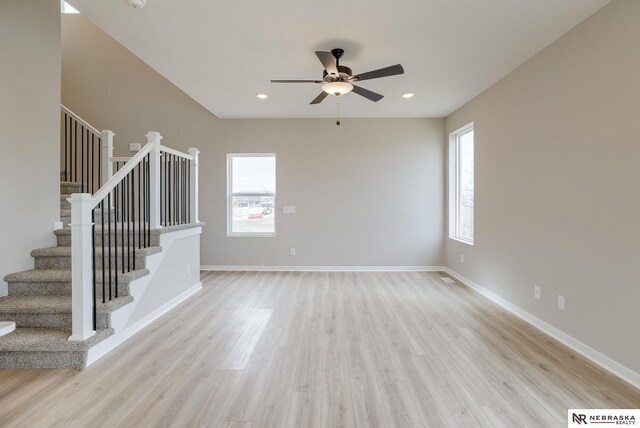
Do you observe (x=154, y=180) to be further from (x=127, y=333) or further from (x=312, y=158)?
(x=312, y=158)

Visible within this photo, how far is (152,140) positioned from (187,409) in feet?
8.82

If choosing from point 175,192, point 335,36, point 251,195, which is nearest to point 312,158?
point 251,195

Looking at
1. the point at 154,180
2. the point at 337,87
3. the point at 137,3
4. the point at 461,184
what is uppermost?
the point at 137,3

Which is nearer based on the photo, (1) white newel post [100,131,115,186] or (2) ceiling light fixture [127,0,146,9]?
(2) ceiling light fixture [127,0,146,9]

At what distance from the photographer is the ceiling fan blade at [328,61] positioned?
2.57m

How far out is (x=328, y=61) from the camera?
2.70 m

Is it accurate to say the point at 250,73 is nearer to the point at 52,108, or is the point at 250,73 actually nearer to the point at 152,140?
the point at 152,140

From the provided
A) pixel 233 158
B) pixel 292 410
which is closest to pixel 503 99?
pixel 292 410

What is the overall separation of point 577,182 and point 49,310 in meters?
4.53

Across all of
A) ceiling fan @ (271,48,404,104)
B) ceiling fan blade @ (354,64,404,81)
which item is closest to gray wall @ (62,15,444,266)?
ceiling fan @ (271,48,404,104)

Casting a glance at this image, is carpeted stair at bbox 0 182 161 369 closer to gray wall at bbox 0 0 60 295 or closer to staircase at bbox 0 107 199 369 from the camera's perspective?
staircase at bbox 0 107 199 369

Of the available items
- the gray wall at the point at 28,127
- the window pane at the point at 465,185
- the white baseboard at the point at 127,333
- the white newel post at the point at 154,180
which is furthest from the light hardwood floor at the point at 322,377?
the window pane at the point at 465,185

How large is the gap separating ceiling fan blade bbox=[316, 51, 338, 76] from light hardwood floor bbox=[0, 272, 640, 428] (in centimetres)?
247

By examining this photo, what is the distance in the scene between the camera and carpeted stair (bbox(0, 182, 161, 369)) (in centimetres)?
227
